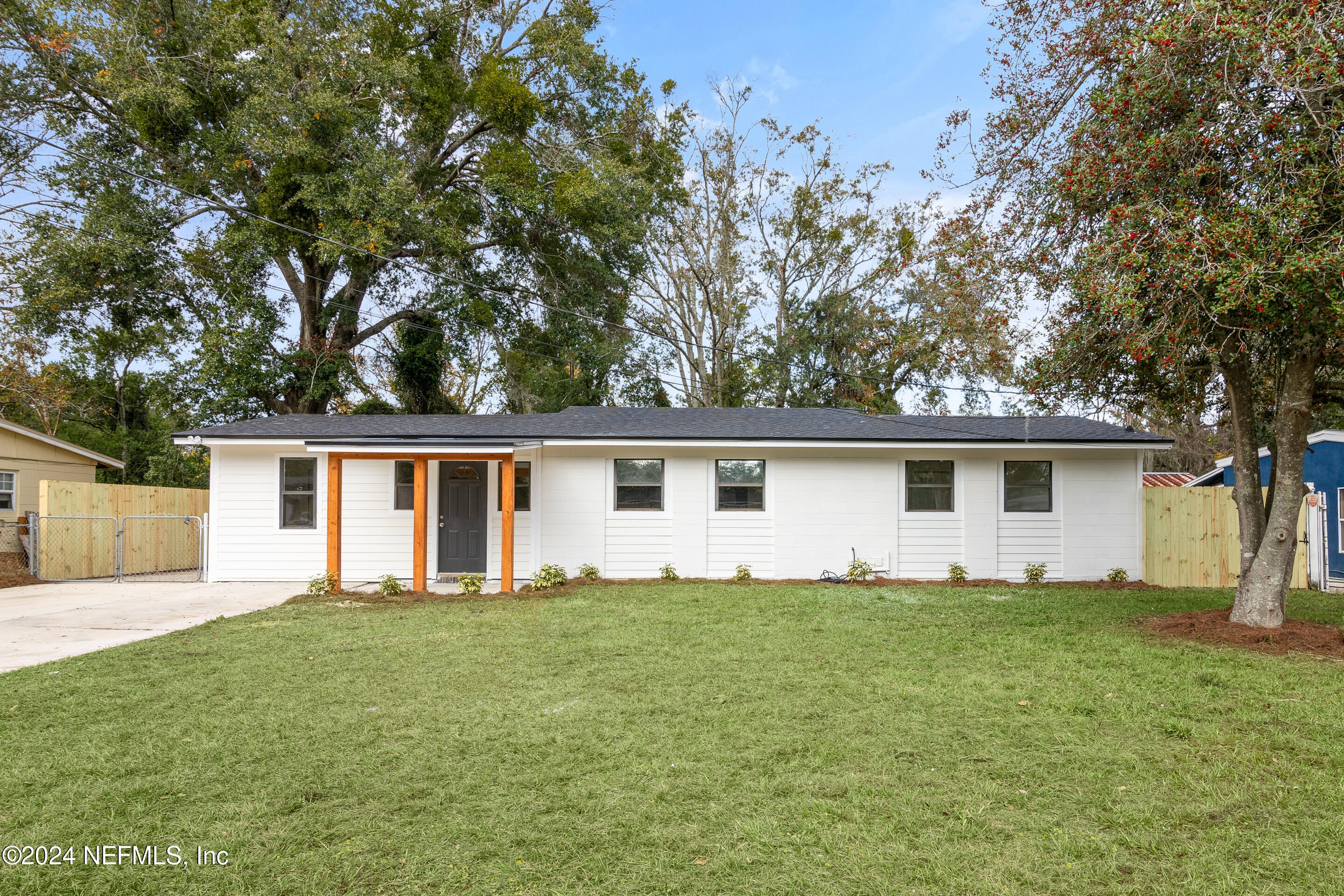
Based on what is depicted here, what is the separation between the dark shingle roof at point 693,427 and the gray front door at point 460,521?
84cm

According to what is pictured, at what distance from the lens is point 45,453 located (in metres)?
16.3

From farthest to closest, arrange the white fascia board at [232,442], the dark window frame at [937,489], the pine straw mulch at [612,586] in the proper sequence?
the dark window frame at [937,489] < the white fascia board at [232,442] < the pine straw mulch at [612,586]

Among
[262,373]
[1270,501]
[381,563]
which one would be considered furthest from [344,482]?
[1270,501]

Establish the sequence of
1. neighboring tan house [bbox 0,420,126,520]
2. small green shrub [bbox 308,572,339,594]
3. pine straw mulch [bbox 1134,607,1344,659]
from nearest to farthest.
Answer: pine straw mulch [bbox 1134,607,1344,659]
small green shrub [bbox 308,572,339,594]
neighboring tan house [bbox 0,420,126,520]

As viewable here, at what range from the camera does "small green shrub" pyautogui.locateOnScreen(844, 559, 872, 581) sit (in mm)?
12938

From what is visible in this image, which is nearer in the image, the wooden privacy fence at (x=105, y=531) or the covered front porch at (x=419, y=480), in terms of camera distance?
the covered front porch at (x=419, y=480)

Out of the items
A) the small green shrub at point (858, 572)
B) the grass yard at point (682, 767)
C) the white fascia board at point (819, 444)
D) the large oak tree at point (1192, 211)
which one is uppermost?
the large oak tree at point (1192, 211)

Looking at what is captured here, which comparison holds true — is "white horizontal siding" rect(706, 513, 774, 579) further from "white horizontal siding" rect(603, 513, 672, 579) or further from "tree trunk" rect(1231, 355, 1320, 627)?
"tree trunk" rect(1231, 355, 1320, 627)

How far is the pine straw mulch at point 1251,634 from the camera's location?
285 inches

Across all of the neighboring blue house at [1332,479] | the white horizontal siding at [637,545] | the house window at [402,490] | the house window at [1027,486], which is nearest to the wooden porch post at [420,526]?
the house window at [402,490]

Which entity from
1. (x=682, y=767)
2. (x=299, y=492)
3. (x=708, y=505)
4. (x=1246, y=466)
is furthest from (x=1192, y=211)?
(x=299, y=492)

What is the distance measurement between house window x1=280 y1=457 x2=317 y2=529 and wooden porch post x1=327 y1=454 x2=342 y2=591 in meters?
1.58

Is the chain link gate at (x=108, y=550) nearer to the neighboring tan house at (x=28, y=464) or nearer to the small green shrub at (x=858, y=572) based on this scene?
the neighboring tan house at (x=28, y=464)

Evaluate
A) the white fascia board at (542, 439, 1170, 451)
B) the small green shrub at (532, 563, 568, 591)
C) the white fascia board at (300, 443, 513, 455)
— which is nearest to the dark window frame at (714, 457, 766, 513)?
the white fascia board at (542, 439, 1170, 451)
